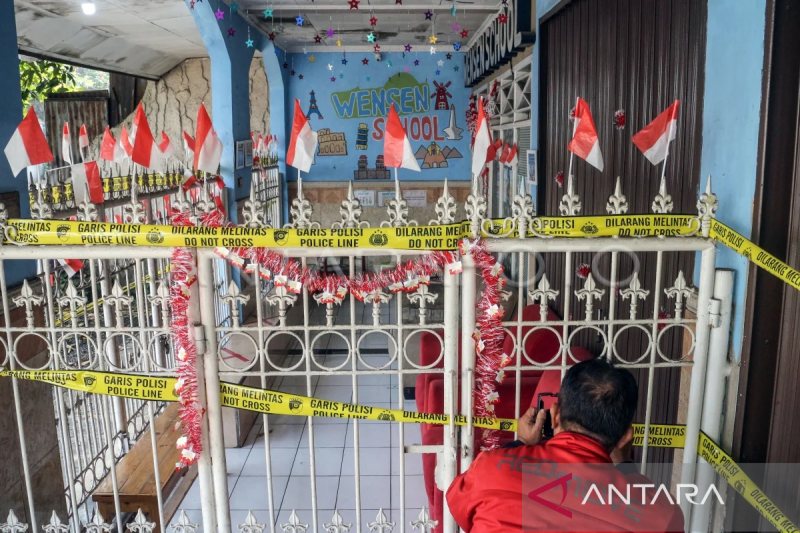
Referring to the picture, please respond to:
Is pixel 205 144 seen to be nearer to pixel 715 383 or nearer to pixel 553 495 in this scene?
pixel 553 495

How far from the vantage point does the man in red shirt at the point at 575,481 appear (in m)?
1.41

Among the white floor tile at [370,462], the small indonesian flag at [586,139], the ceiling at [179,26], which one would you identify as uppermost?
the ceiling at [179,26]

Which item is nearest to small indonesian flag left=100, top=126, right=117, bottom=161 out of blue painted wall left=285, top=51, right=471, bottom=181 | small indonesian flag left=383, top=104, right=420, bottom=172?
small indonesian flag left=383, top=104, right=420, bottom=172

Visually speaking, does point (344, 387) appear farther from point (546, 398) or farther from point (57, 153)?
point (57, 153)

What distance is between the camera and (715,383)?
2.28 metres

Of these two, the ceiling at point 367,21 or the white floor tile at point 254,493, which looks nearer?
the white floor tile at point 254,493

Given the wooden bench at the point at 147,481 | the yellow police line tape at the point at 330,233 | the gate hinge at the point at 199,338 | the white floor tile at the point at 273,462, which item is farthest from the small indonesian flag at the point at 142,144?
the white floor tile at the point at 273,462

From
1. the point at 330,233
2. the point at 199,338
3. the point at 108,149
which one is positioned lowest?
the point at 199,338

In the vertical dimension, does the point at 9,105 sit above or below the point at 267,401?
above

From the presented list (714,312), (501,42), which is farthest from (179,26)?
(714,312)

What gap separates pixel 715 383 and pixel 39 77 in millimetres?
9479

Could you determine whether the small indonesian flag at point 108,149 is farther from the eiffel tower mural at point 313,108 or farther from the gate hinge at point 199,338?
the eiffel tower mural at point 313,108

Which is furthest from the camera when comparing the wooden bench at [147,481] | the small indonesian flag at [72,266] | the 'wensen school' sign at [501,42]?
the 'wensen school' sign at [501,42]

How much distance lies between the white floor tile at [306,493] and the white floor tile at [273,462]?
0.53 ft
